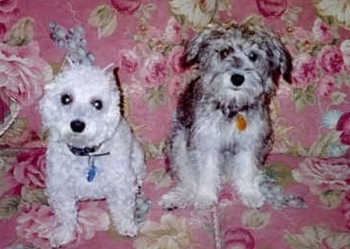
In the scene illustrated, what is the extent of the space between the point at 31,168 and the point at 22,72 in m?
0.39

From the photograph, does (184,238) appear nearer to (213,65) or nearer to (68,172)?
(68,172)

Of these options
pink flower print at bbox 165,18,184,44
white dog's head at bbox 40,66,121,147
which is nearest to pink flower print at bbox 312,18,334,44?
pink flower print at bbox 165,18,184,44

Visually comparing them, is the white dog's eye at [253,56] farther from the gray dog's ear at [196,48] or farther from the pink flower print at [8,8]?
the pink flower print at [8,8]

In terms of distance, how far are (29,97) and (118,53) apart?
1.33 feet


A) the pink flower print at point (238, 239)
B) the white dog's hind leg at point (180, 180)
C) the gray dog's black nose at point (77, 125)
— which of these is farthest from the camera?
the white dog's hind leg at point (180, 180)

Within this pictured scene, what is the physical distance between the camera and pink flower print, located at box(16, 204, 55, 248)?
7.88ft

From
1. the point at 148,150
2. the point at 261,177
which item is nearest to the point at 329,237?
the point at 261,177

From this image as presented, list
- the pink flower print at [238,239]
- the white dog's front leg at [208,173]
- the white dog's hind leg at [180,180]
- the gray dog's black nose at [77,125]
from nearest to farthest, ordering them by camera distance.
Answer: the gray dog's black nose at [77,125] → the pink flower print at [238,239] → the white dog's hind leg at [180,180] → the white dog's front leg at [208,173]

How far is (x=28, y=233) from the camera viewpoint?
2414 millimetres

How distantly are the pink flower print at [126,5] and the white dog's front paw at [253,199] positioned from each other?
34.0 inches

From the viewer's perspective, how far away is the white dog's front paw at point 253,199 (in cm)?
259

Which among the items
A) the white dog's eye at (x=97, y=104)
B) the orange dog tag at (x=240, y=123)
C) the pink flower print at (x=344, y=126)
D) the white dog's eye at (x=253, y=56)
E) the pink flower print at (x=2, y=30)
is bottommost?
the pink flower print at (x=344, y=126)

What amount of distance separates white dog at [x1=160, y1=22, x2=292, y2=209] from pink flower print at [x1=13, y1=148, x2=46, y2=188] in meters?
0.50

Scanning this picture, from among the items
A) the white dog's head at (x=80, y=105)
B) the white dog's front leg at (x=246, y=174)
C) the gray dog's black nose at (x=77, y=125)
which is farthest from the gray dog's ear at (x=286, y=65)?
the gray dog's black nose at (x=77, y=125)
